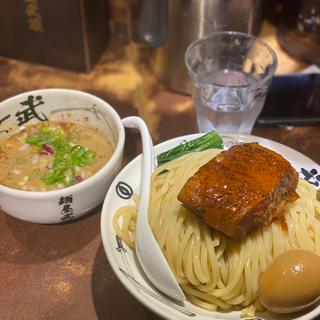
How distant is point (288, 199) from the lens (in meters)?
0.81

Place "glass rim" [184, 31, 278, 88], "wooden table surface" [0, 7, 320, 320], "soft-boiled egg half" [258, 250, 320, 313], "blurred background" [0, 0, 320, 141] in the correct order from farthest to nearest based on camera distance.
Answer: "blurred background" [0, 0, 320, 141]
"glass rim" [184, 31, 278, 88]
"wooden table surface" [0, 7, 320, 320]
"soft-boiled egg half" [258, 250, 320, 313]

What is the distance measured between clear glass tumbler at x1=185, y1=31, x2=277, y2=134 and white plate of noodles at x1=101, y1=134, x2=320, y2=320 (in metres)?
0.33

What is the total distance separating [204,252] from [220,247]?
0.10 feet

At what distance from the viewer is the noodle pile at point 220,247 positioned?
2.55 ft

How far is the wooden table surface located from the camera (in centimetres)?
88

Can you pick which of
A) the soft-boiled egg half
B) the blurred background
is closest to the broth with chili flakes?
the blurred background

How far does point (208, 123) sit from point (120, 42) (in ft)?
1.63

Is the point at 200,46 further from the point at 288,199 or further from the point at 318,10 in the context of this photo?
the point at 288,199

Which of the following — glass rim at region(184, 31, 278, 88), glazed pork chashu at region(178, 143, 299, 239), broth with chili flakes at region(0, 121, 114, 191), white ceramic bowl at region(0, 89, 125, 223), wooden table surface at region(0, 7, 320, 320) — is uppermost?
glazed pork chashu at region(178, 143, 299, 239)

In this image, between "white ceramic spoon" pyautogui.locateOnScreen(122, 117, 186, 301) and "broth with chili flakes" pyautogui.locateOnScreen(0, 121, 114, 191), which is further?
"broth with chili flakes" pyautogui.locateOnScreen(0, 121, 114, 191)

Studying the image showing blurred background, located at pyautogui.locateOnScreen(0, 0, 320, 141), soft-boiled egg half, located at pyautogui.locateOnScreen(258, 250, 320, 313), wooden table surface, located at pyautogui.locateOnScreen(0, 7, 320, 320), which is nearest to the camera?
soft-boiled egg half, located at pyautogui.locateOnScreen(258, 250, 320, 313)

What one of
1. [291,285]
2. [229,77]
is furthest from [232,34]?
[291,285]

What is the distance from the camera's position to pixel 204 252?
79cm

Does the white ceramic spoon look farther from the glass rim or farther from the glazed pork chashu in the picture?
the glass rim
